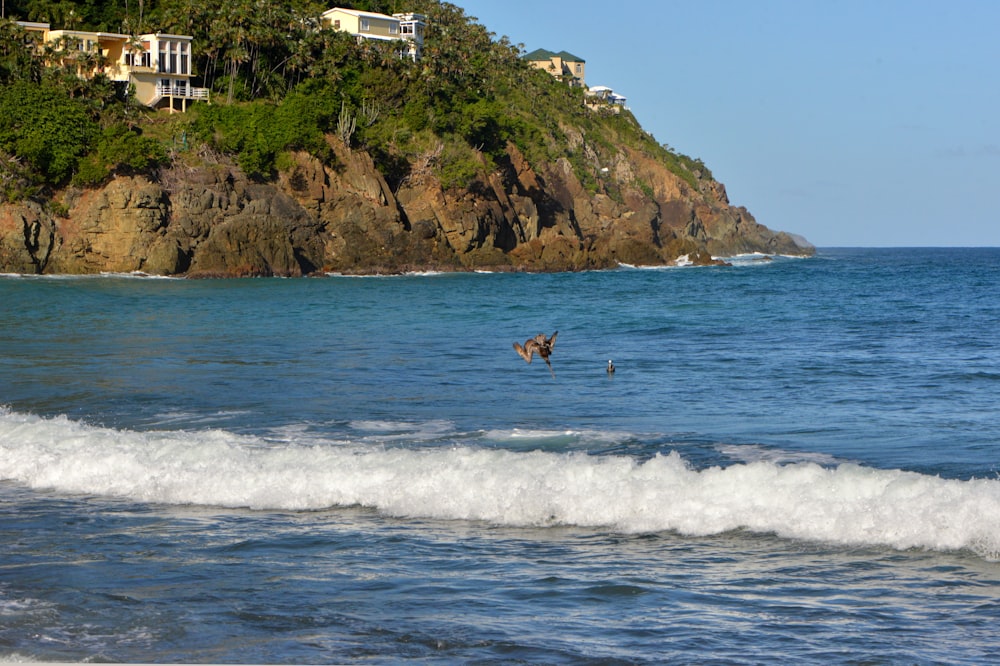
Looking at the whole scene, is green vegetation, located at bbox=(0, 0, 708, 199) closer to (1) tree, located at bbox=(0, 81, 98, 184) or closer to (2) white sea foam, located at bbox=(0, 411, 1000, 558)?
(1) tree, located at bbox=(0, 81, 98, 184)

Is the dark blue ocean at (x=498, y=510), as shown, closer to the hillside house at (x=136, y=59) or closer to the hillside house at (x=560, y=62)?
the hillside house at (x=136, y=59)

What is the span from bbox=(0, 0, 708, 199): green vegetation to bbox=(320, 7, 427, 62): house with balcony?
1.55m

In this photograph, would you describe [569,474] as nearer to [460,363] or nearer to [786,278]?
[460,363]

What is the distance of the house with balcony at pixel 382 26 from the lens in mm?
90875

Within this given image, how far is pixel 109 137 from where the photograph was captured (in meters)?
66.5

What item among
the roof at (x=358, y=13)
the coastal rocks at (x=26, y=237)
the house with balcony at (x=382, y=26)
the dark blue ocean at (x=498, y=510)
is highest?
the roof at (x=358, y=13)

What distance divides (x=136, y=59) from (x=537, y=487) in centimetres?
7076

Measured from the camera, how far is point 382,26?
9400 centimetres

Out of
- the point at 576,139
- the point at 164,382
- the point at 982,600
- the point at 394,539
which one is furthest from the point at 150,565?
the point at 576,139

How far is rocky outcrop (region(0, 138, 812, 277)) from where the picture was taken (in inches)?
2549

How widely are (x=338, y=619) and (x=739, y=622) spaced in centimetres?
258

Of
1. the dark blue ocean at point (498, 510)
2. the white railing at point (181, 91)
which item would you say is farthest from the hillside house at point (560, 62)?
the dark blue ocean at point (498, 510)

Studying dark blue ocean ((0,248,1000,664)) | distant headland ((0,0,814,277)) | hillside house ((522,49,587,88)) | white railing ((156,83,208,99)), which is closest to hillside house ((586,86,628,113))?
hillside house ((522,49,587,88))

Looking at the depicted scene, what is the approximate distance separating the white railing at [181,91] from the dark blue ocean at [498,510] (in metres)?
57.4
